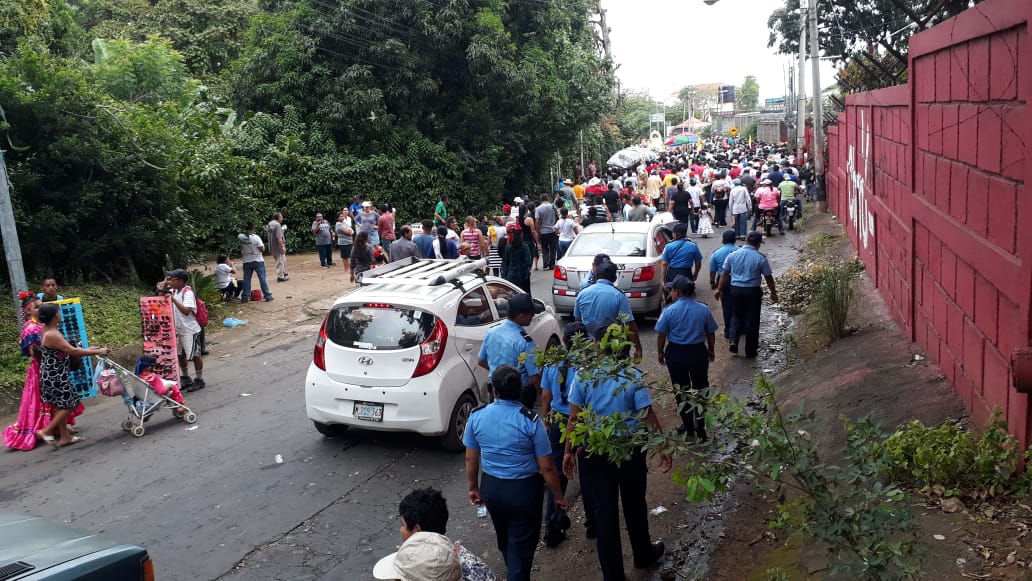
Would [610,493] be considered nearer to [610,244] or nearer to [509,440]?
[509,440]

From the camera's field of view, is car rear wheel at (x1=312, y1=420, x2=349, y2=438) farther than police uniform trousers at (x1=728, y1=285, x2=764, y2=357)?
No

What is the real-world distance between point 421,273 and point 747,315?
4.45 m

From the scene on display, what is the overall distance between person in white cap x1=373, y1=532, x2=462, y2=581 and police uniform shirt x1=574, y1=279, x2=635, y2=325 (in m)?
4.16

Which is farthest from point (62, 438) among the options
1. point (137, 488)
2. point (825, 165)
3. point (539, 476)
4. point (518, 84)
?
point (825, 165)

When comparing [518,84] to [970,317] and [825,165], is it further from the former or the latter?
[970,317]

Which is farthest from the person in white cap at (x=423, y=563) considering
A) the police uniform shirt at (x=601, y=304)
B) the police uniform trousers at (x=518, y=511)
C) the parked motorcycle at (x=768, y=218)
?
the parked motorcycle at (x=768, y=218)

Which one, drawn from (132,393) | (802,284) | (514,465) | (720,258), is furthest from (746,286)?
(132,393)

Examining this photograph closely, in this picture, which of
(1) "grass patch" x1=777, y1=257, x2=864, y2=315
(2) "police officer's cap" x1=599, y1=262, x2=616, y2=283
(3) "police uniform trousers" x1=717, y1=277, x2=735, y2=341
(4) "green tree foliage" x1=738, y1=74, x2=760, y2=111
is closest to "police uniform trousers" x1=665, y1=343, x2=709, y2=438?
(2) "police officer's cap" x1=599, y1=262, x2=616, y2=283

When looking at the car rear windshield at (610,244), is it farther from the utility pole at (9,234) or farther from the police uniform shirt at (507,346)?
the utility pole at (9,234)

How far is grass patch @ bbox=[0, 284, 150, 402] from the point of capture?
11.2 meters

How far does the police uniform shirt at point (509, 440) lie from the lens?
4906mm

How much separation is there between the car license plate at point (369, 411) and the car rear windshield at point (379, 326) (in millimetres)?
543

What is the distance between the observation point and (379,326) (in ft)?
26.0

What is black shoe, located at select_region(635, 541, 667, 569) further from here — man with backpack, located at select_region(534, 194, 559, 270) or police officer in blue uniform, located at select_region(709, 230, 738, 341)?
man with backpack, located at select_region(534, 194, 559, 270)
